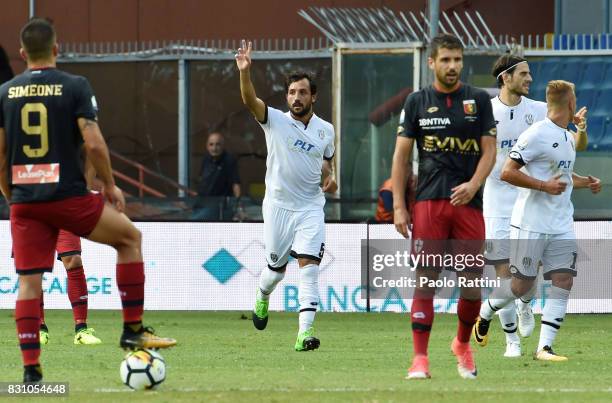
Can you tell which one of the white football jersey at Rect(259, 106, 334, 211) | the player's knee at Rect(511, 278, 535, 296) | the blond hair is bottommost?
the player's knee at Rect(511, 278, 535, 296)

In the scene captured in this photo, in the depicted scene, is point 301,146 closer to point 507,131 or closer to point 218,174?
point 507,131

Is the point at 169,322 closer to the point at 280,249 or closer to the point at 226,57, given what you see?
the point at 280,249

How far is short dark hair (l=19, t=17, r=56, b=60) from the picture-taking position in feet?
27.6

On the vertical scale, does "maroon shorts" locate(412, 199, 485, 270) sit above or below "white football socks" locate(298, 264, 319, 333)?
above

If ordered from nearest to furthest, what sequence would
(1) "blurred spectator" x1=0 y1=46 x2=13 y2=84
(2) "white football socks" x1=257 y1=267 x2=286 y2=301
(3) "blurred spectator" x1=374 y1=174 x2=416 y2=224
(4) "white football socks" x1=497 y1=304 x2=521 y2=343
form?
1. (4) "white football socks" x1=497 y1=304 x2=521 y2=343
2. (2) "white football socks" x1=257 y1=267 x2=286 y2=301
3. (3) "blurred spectator" x1=374 y1=174 x2=416 y2=224
4. (1) "blurred spectator" x1=0 y1=46 x2=13 y2=84

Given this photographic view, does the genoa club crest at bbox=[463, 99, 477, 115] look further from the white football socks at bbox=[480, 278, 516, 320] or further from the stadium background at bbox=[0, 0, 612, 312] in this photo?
the stadium background at bbox=[0, 0, 612, 312]

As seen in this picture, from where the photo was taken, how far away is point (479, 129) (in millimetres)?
9391

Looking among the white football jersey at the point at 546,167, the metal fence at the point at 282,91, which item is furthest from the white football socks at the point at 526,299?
the metal fence at the point at 282,91

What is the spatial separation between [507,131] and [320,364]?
290 cm

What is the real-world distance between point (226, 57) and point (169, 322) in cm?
623

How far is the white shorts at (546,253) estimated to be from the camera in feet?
37.2

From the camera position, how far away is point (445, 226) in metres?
9.30

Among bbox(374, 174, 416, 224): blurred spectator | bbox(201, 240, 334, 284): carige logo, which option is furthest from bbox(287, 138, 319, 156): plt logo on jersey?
bbox(374, 174, 416, 224): blurred spectator

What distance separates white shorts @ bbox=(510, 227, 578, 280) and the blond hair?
3.41 feet
